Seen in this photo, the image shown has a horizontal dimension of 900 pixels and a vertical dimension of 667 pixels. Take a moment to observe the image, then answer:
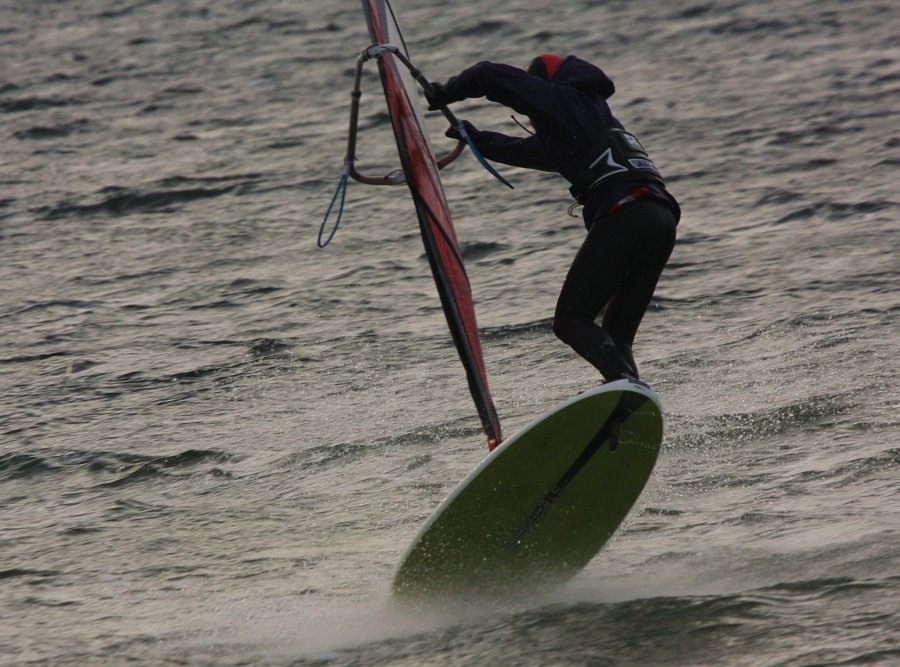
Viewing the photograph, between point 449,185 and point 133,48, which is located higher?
point 133,48

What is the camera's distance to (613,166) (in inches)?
188

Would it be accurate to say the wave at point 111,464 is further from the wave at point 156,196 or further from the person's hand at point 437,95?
the wave at point 156,196

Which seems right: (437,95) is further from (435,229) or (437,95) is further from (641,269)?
(641,269)

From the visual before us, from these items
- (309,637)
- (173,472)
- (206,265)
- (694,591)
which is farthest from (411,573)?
(206,265)

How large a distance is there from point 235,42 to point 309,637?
12496 mm

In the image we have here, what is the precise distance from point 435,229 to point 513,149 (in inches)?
16.4

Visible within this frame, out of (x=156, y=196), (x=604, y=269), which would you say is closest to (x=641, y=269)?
(x=604, y=269)

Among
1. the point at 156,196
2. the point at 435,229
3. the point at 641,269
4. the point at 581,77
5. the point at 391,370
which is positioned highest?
the point at 581,77

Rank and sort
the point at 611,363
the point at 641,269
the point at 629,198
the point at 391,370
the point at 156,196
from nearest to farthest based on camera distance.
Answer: the point at 611,363, the point at 629,198, the point at 641,269, the point at 391,370, the point at 156,196

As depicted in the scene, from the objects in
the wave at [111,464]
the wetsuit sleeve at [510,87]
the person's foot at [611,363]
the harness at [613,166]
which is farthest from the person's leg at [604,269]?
the wave at [111,464]

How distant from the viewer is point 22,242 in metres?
9.96

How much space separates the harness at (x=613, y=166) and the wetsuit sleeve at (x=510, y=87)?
23 centimetres

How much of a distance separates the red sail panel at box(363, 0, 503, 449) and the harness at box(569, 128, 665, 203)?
57cm

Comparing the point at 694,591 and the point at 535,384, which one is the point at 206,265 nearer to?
the point at 535,384
